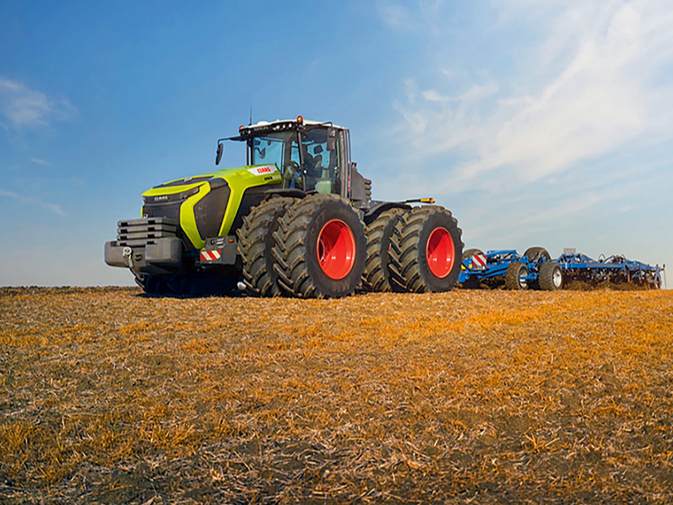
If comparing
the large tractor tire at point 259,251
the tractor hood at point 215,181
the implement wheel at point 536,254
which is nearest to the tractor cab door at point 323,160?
the tractor hood at point 215,181

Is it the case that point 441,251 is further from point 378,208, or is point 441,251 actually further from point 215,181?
point 215,181

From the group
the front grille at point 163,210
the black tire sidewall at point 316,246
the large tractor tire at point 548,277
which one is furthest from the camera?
the large tractor tire at point 548,277

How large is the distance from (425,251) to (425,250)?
0.07 ft

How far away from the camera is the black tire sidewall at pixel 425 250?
432 inches

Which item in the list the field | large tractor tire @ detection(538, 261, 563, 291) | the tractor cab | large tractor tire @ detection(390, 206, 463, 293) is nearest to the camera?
the field

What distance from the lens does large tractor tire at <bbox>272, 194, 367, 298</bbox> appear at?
8.33 m

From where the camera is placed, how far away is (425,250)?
1106 cm

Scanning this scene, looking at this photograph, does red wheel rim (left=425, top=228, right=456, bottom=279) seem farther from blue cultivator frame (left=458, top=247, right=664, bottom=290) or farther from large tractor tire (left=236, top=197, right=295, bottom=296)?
large tractor tire (left=236, top=197, right=295, bottom=296)

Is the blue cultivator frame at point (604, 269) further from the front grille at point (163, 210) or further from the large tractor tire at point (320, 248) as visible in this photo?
the front grille at point (163, 210)

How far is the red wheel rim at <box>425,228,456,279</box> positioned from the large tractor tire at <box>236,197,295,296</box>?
4759mm

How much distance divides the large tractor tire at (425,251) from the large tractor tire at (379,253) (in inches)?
5.0

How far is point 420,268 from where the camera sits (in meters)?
10.9

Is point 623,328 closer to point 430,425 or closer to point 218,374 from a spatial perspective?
point 430,425

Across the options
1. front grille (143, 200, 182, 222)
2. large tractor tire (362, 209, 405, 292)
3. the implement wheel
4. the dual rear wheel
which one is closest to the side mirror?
the dual rear wheel
